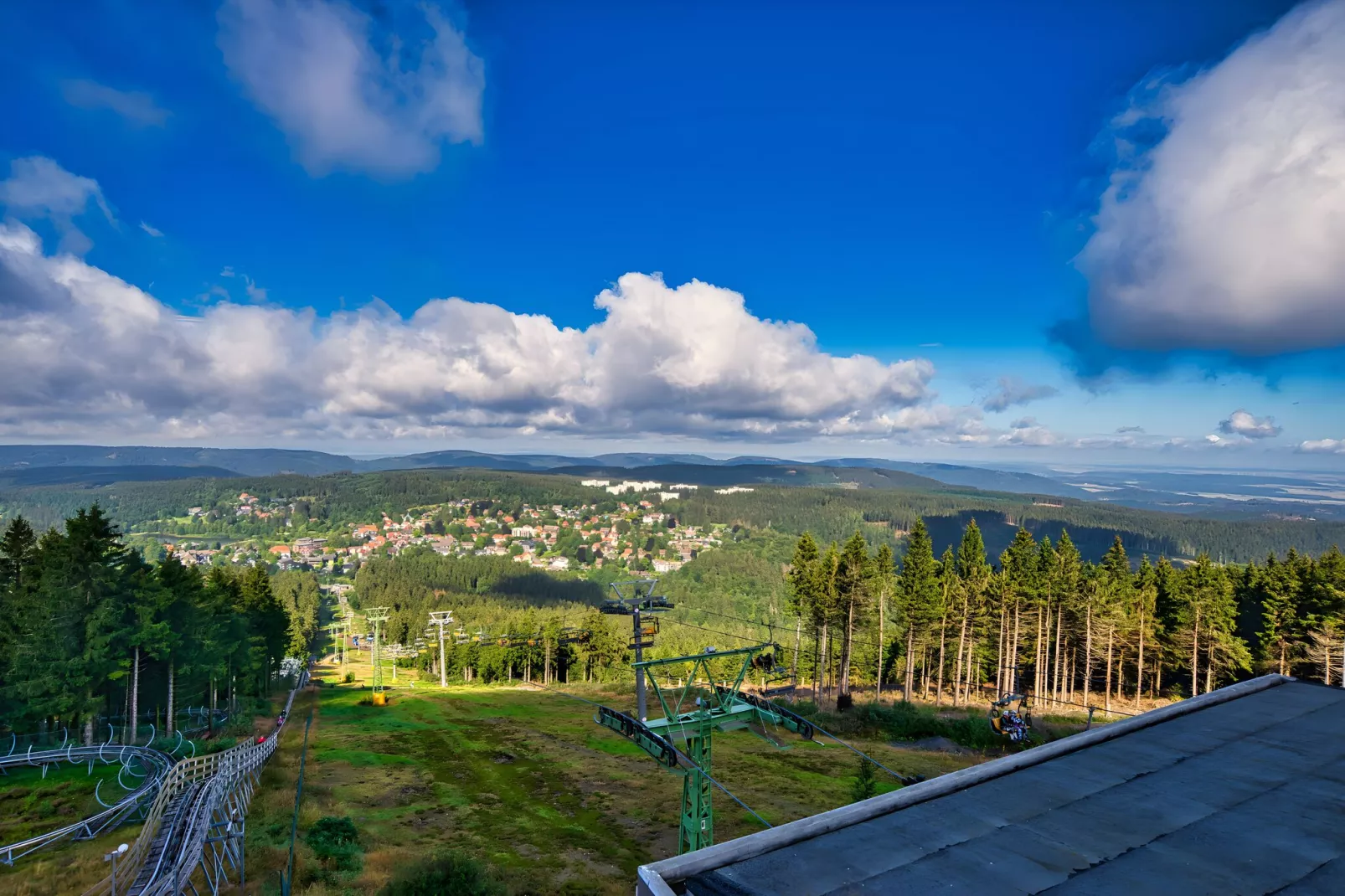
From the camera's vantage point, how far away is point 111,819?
77.3 ft

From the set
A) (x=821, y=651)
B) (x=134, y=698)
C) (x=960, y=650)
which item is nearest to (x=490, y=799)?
(x=134, y=698)

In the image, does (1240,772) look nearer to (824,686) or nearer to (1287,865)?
(1287,865)

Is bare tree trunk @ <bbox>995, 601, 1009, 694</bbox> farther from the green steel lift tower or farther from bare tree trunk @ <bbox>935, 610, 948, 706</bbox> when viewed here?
the green steel lift tower

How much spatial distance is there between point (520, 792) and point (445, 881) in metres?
15.2

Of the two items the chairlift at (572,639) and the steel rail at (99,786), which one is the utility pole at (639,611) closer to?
the steel rail at (99,786)

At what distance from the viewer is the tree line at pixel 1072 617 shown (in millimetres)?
46250

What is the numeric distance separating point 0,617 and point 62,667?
13.7 feet

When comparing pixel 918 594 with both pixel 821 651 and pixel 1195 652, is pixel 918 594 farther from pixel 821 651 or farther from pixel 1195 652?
pixel 1195 652

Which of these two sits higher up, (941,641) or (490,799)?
(941,641)

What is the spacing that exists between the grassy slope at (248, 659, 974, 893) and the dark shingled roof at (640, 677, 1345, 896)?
1506 cm

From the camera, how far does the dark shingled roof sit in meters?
7.24

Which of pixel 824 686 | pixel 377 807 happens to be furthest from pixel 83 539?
pixel 824 686

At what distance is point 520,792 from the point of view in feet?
98.7

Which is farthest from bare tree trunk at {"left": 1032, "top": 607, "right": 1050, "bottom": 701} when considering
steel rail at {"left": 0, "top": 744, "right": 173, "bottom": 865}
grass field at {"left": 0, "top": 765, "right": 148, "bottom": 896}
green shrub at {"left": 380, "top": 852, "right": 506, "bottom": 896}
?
grass field at {"left": 0, "top": 765, "right": 148, "bottom": 896}
